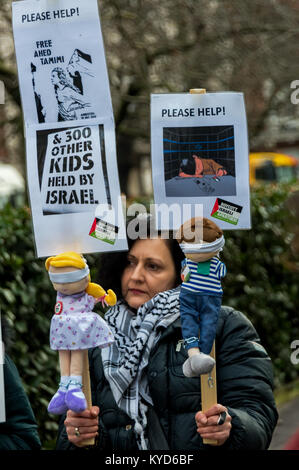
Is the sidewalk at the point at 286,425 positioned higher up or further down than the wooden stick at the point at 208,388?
further down

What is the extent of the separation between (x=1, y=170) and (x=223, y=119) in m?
20.7

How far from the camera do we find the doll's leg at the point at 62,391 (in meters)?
2.46

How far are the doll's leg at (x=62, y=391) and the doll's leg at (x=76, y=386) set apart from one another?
0.02m

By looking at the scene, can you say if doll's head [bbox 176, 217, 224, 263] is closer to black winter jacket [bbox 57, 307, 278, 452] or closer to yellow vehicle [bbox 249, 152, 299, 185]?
black winter jacket [bbox 57, 307, 278, 452]

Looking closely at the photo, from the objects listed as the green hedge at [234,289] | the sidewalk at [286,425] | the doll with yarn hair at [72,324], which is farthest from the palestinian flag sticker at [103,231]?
the sidewalk at [286,425]

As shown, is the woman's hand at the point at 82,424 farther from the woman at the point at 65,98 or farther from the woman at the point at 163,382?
the woman at the point at 65,98

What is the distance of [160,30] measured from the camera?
41.4 feet

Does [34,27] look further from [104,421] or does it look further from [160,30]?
[160,30]

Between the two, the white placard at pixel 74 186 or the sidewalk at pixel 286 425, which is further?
the sidewalk at pixel 286 425

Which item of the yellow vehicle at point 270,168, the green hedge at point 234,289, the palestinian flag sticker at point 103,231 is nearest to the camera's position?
the palestinian flag sticker at point 103,231

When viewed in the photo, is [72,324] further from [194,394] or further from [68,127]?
[68,127]

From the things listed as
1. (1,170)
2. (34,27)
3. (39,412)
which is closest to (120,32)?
(39,412)

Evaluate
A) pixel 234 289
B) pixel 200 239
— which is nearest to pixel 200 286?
pixel 200 239

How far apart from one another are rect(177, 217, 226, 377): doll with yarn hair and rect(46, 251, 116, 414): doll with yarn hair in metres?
0.27
